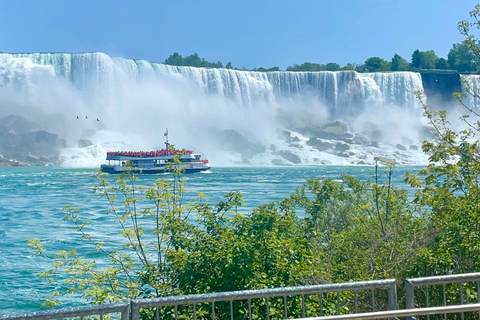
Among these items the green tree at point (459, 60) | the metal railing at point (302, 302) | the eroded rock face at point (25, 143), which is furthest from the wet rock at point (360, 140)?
→ the metal railing at point (302, 302)

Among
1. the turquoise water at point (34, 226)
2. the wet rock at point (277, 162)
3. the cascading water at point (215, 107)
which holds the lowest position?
the turquoise water at point (34, 226)

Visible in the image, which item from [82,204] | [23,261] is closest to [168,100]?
[82,204]

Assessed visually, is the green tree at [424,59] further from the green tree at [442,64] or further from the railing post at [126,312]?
the railing post at [126,312]

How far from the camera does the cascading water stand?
69.9 meters

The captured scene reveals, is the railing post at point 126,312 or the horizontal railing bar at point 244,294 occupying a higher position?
the horizontal railing bar at point 244,294

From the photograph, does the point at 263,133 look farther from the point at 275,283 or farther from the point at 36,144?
the point at 275,283

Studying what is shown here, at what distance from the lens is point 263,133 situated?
249 ft

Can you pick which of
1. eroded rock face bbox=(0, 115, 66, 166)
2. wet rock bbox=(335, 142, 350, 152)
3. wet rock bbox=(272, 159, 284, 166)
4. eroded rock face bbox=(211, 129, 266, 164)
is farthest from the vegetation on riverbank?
wet rock bbox=(335, 142, 350, 152)

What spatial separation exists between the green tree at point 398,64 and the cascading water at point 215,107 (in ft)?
84.2

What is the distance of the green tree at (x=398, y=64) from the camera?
9944cm

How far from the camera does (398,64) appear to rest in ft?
331

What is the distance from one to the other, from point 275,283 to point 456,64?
99646 mm

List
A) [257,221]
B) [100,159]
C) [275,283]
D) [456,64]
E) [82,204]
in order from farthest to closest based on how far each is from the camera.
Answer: [456,64]
[100,159]
[82,204]
[257,221]
[275,283]

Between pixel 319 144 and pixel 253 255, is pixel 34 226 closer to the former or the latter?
pixel 253 255
